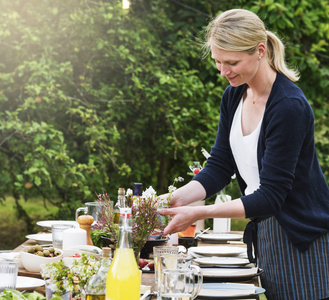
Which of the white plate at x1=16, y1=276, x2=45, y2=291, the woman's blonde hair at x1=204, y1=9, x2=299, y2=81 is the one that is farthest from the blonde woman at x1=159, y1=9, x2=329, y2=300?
the white plate at x1=16, y1=276, x2=45, y2=291

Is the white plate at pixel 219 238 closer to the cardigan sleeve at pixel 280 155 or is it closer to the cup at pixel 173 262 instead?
the cardigan sleeve at pixel 280 155

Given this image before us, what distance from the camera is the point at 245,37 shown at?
170 centimetres

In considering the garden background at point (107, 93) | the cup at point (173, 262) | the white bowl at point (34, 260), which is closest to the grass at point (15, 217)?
the garden background at point (107, 93)

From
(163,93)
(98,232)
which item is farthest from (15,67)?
(98,232)

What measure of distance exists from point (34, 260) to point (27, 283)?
0.16 metres

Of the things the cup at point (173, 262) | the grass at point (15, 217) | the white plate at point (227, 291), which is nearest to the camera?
the cup at point (173, 262)

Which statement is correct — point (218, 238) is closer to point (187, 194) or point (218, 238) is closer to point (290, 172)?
point (187, 194)

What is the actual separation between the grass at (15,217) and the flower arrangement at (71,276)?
3226 millimetres

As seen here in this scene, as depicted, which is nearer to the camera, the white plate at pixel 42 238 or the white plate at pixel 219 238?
the white plate at pixel 42 238

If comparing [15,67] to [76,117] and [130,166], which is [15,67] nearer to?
[76,117]

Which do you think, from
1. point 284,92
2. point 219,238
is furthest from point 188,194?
point 219,238

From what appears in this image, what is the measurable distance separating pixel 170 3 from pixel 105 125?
1.30m

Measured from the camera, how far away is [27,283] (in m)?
1.45

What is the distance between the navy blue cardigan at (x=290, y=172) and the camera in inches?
64.8
